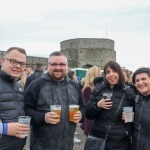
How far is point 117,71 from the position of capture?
299 cm

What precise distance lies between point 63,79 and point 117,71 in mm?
616

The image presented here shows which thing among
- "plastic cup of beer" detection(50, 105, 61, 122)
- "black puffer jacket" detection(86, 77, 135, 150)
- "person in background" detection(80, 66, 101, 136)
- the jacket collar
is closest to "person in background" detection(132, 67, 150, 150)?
"black puffer jacket" detection(86, 77, 135, 150)

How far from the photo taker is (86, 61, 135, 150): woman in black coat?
2.90 meters

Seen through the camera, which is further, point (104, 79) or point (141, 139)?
point (104, 79)

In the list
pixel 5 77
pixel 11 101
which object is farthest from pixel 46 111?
pixel 5 77

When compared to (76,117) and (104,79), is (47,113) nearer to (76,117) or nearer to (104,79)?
(76,117)

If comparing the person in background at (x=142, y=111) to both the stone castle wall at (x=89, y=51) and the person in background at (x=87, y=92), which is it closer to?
the person in background at (x=87, y=92)

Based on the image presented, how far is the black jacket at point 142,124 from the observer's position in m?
2.62

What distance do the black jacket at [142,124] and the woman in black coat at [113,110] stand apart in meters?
0.15

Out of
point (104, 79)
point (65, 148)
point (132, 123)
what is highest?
point (104, 79)

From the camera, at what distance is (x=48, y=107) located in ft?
8.95

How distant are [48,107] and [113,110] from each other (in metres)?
0.72

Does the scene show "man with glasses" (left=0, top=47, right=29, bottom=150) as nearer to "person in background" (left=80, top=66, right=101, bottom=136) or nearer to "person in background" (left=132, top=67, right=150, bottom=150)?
"person in background" (left=132, top=67, right=150, bottom=150)

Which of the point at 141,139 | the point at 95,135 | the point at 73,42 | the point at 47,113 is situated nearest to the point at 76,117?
the point at 47,113
